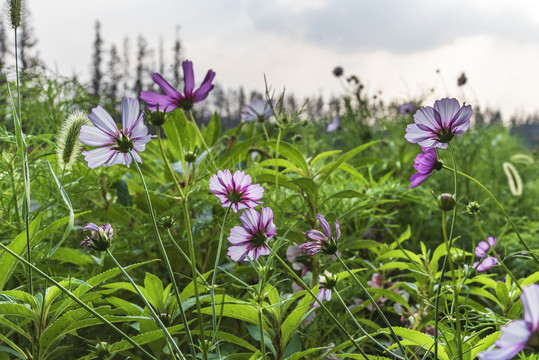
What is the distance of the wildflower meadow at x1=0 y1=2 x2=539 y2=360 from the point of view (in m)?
0.48

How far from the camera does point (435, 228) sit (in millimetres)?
1425

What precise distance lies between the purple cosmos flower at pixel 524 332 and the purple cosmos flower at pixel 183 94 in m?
0.50

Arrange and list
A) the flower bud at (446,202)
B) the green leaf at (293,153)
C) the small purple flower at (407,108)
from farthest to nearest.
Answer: the small purple flower at (407,108) → the green leaf at (293,153) → the flower bud at (446,202)

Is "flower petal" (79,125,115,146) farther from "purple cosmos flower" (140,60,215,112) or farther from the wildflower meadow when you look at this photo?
"purple cosmos flower" (140,60,215,112)

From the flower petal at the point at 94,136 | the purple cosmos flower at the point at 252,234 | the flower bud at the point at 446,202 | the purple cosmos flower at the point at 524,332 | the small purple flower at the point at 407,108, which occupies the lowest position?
the purple cosmos flower at the point at 524,332

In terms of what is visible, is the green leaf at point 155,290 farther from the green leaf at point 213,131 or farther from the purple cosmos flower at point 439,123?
the green leaf at point 213,131

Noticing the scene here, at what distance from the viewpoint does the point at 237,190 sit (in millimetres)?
529

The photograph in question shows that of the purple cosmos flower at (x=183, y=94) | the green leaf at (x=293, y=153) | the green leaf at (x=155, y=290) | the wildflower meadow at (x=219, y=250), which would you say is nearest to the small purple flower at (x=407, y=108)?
the wildflower meadow at (x=219, y=250)

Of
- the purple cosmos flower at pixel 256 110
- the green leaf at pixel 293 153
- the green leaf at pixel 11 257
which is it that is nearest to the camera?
the green leaf at pixel 11 257

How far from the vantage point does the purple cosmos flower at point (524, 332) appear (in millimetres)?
242

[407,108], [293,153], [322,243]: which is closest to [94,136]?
[322,243]

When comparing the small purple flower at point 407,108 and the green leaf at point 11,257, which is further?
Result: the small purple flower at point 407,108

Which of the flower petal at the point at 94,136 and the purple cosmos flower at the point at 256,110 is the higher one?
the purple cosmos flower at the point at 256,110

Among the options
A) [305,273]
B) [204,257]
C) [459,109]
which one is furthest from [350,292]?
[459,109]
